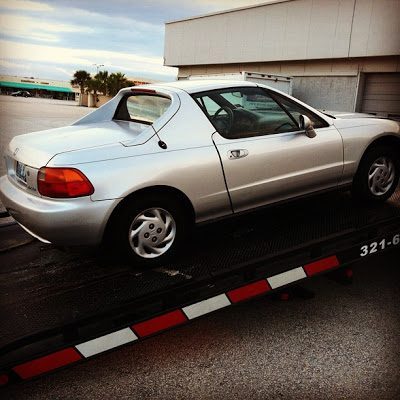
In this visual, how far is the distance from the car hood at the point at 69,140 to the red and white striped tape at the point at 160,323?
110cm

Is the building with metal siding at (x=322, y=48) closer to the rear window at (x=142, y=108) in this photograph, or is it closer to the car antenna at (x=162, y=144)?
the rear window at (x=142, y=108)

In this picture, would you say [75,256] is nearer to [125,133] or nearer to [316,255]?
[125,133]

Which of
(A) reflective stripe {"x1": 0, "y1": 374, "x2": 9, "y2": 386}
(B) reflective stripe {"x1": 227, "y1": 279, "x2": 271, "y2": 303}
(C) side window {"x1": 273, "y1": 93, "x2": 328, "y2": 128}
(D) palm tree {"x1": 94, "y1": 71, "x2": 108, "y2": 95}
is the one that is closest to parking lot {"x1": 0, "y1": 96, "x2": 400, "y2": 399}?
(B) reflective stripe {"x1": 227, "y1": 279, "x2": 271, "y2": 303}

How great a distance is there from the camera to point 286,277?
2834 millimetres

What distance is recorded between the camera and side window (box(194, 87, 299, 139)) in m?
3.20

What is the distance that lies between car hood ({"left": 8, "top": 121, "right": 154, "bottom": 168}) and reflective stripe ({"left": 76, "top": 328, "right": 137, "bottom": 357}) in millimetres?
1109

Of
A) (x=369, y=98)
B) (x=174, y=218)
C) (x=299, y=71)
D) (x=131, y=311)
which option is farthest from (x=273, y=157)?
(x=299, y=71)

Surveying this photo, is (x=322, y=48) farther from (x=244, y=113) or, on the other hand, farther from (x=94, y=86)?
(x=94, y=86)

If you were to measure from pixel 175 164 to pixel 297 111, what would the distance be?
4.48ft

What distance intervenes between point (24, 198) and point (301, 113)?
7.46 ft

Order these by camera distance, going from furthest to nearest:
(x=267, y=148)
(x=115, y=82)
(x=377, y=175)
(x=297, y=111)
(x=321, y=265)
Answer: (x=115, y=82)
(x=377, y=175)
(x=297, y=111)
(x=267, y=148)
(x=321, y=265)

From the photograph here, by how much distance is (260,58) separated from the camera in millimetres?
17594

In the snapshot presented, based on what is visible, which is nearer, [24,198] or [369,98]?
[24,198]

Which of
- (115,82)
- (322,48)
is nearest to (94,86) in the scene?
(115,82)
